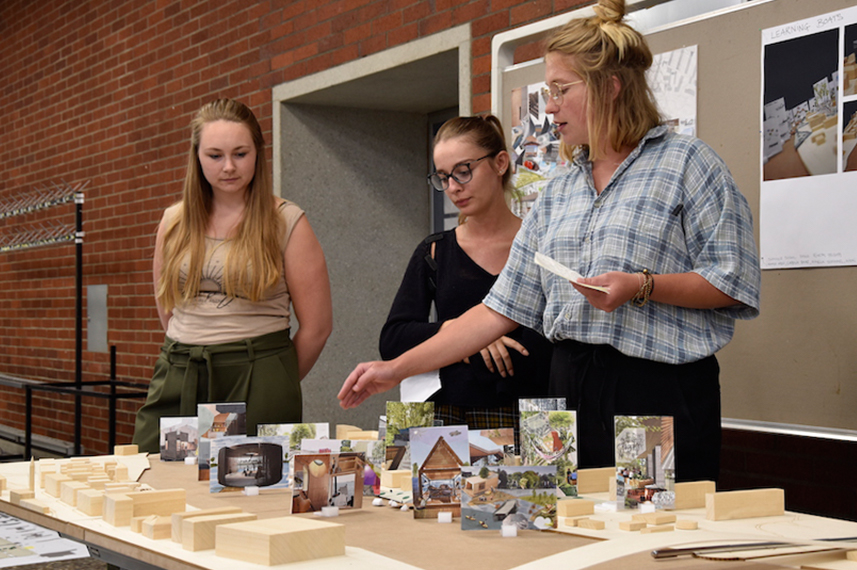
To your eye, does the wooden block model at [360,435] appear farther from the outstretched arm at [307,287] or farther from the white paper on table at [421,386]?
the outstretched arm at [307,287]

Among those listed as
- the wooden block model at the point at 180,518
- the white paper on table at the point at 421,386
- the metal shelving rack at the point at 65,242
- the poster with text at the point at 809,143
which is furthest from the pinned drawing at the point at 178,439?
the metal shelving rack at the point at 65,242

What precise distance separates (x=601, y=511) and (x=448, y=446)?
25 cm

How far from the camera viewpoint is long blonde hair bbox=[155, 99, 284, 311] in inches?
88.3

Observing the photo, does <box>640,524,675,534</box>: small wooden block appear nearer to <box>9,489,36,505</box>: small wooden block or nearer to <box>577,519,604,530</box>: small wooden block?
<box>577,519,604,530</box>: small wooden block

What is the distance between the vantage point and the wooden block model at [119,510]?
1346 millimetres

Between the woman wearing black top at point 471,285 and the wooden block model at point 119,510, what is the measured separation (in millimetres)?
842

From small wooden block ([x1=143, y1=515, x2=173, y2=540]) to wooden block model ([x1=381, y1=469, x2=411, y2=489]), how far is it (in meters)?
0.45

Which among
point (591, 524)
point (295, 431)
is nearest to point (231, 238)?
point (295, 431)

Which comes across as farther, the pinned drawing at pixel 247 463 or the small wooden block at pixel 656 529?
the pinned drawing at pixel 247 463

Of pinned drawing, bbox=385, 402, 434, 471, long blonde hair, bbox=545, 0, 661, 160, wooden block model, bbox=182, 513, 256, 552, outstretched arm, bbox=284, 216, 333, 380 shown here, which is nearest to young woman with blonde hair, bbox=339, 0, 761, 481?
long blonde hair, bbox=545, 0, 661, 160

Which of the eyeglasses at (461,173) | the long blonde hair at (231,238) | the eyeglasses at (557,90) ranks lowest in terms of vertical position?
the long blonde hair at (231,238)

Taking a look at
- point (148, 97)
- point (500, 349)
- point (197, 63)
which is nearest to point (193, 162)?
point (500, 349)

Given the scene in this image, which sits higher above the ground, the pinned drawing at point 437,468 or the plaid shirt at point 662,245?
the plaid shirt at point 662,245

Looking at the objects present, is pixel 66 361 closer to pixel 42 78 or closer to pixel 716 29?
pixel 42 78
